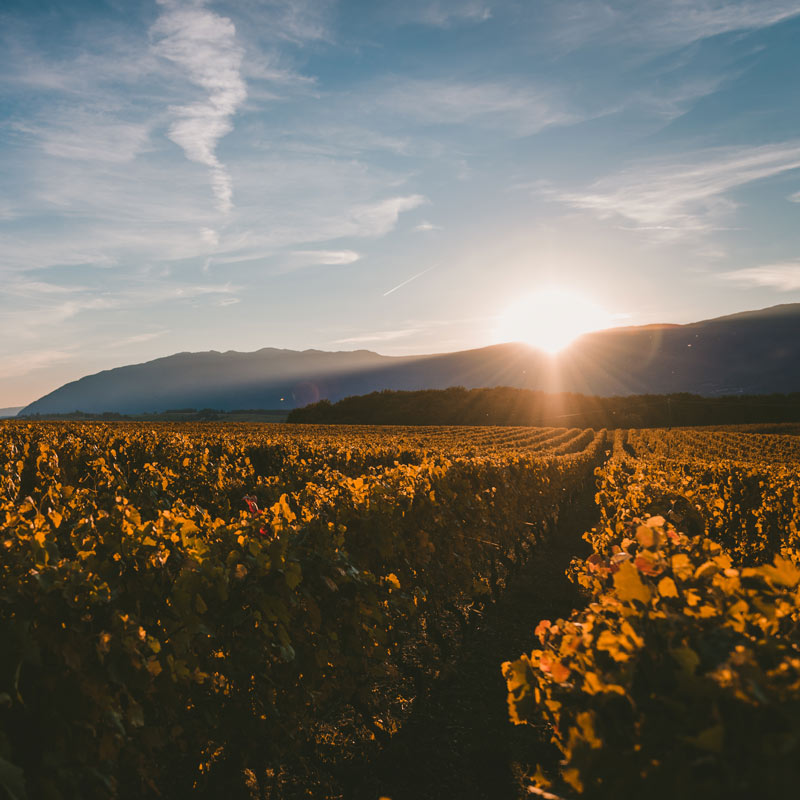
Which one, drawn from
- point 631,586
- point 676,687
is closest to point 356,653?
point 631,586

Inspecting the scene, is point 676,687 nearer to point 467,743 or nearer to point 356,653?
point 356,653

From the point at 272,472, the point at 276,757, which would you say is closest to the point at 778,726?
the point at 276,757

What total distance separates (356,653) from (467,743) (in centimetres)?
179

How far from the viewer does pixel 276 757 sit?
4.44 metres

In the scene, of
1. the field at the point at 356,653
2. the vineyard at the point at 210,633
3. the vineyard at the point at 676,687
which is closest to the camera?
the vineyard at the point at 676,687

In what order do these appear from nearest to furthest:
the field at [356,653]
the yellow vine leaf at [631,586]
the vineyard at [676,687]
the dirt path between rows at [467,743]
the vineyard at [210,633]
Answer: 1. the vineyard at [676,687]
2. the field at [356,653]
3. the yellow vine leaf at [631,586]
4. the vineyard at [210,633]
5. the dirt path between rows at [467,743]

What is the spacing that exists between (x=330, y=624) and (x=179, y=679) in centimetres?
148

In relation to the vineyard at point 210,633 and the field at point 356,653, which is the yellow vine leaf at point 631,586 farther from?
the vineyard at point 210,633

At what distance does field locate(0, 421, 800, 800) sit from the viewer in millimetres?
1902

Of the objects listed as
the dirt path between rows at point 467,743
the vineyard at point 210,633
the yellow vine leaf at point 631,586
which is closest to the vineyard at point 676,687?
the yellow vine leaf at point 631,586

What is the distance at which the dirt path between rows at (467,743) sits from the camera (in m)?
4.81

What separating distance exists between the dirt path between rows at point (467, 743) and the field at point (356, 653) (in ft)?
0.13

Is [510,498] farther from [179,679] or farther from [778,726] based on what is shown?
[778,726]

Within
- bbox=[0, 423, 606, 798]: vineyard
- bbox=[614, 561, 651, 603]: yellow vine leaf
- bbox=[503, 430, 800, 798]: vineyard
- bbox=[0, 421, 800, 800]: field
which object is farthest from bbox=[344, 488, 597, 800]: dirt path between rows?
bbox=[614, 561, 651, 603]: yellow vine leaf
